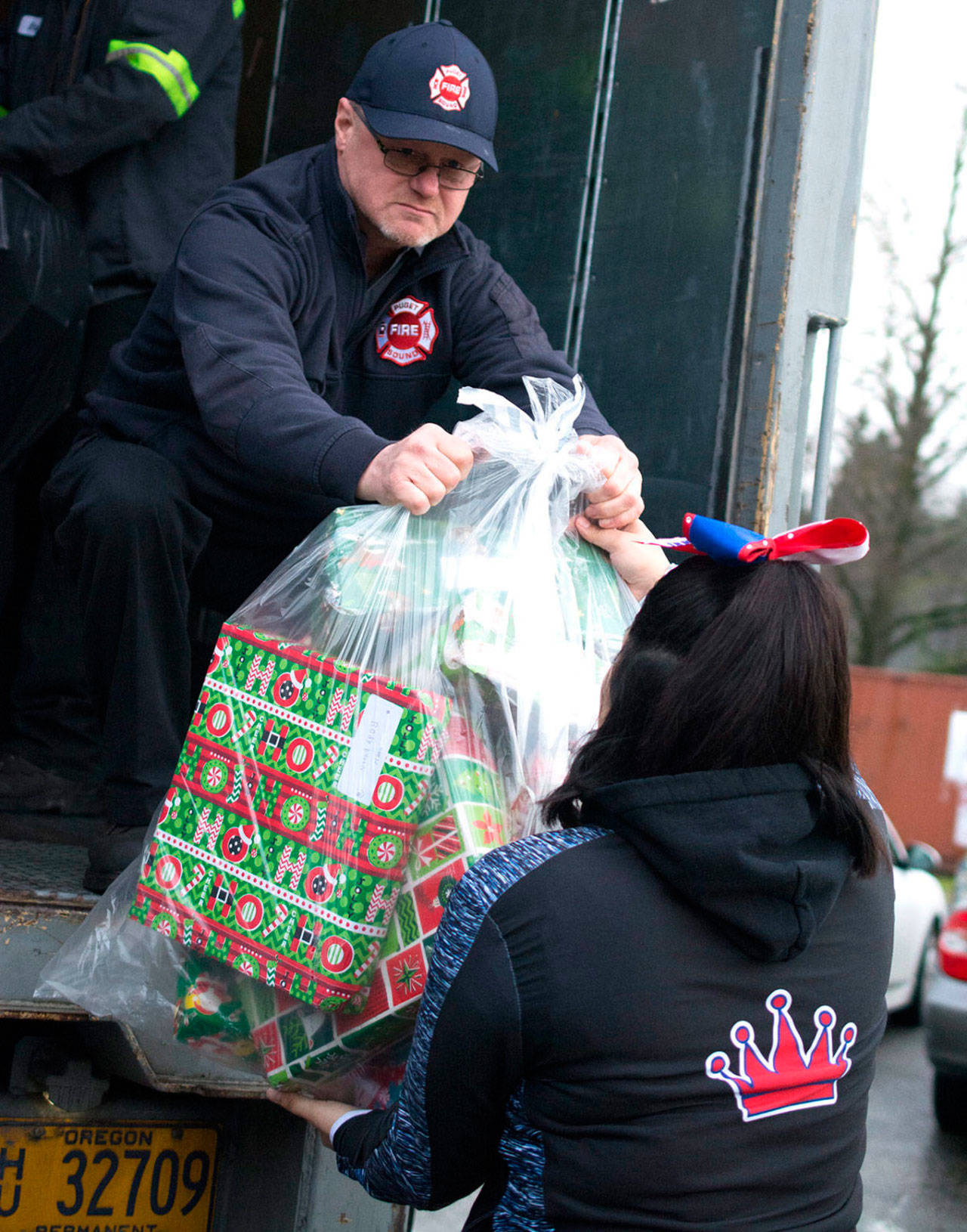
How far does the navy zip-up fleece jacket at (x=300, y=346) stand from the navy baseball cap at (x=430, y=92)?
144 millimetres

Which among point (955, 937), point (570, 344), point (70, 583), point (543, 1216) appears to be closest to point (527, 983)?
point (543, 1216)

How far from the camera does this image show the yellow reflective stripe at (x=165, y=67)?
2.62 metres

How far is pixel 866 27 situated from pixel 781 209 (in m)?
0.47

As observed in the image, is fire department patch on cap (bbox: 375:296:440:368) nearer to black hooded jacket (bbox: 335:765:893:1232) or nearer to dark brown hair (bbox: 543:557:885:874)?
dark brown hair (bbox: 543:557:885:874)

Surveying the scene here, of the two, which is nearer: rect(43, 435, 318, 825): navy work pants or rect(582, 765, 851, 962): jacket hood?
rect(582, 765, 851, 962): jacket hood

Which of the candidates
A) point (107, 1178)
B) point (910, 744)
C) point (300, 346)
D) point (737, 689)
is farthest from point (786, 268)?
point (910, 744)

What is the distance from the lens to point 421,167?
2098mm

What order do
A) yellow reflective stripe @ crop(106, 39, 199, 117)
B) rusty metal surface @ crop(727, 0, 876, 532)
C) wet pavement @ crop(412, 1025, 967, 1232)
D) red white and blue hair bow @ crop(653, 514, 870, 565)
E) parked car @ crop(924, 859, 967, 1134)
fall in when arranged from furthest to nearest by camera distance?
parked car @ crop(924, 859, 967, 1134) → wet pavement @ crop(412, 1025, 967, 1232) → yellow reflective stripe @ crop(106, 39, 199, 117) → rusty metal surface @ crop(727, 0, 876, 532) → red white and blue hair bow @ crop(653, 514, 870, 565)

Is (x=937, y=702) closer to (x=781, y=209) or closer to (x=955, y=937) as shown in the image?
(x=955, y=937)

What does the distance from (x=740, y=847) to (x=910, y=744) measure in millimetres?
16336

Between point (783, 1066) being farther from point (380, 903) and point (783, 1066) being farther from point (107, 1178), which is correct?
point (107, 1178)

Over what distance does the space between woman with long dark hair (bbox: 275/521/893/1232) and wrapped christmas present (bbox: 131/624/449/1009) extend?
171 mm

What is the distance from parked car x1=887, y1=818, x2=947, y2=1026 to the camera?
700 cm

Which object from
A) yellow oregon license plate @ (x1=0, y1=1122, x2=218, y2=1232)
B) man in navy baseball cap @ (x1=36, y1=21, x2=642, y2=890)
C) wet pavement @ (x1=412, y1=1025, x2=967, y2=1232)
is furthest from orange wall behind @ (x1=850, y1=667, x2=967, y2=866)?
yellow oregon license plate @ (x1=0, y1=1122, x2=218, y2=1232)
